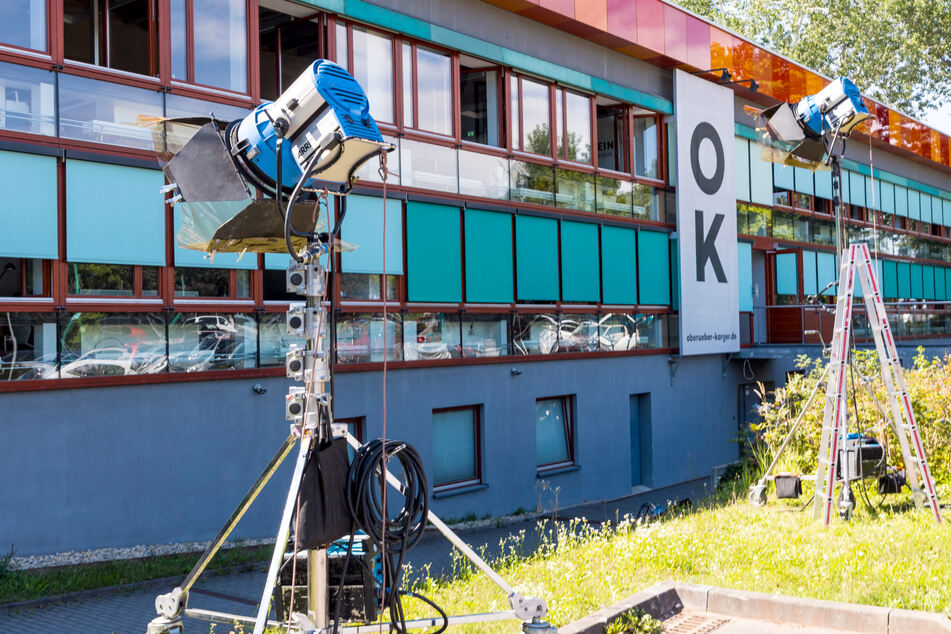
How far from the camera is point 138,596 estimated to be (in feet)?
32.4

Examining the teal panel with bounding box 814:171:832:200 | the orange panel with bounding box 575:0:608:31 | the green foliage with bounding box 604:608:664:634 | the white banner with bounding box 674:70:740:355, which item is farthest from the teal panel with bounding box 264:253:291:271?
the teal panel with bounding box 814:171:832:200

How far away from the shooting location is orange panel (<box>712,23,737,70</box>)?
2248 cm

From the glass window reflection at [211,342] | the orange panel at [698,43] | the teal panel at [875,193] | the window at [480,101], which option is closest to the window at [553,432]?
the window at [480,101]

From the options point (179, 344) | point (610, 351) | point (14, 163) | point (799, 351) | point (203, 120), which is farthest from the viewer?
point (799, 351)

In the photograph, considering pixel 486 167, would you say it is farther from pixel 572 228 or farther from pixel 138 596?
pixel 138 596

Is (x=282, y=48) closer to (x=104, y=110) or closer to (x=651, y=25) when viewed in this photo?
(x=104, y=110)

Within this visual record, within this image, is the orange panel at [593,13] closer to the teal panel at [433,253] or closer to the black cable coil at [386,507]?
the teal panel at [433,253]

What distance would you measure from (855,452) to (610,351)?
9.71 meters

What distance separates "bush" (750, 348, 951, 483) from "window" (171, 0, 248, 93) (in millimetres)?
8789

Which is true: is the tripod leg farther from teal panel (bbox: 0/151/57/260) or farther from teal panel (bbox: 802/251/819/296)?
teal panel (bbox: 802/251/819/296)

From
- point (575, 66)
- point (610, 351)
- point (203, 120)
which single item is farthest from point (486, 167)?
point (203, 120)

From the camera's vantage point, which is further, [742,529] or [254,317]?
[254,317]

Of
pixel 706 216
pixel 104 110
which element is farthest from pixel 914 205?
pixel 104 110

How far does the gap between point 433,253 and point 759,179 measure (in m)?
12.5
